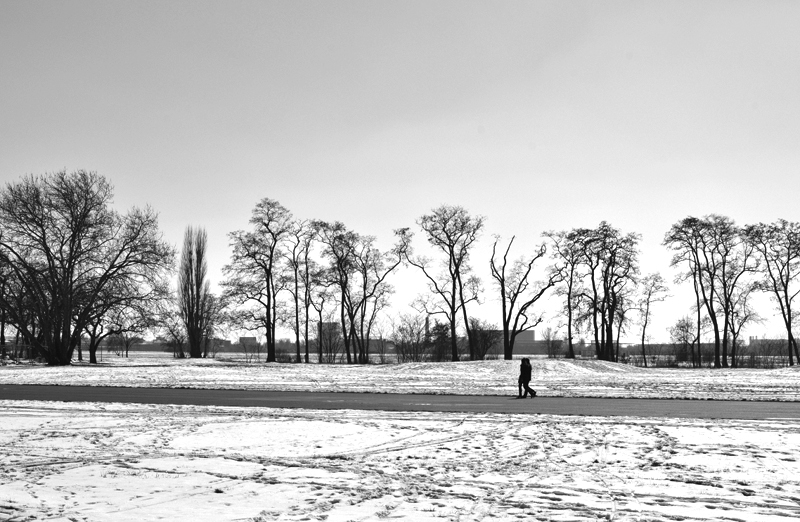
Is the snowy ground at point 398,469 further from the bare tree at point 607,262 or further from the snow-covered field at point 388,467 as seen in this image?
the bare tree at point 607,262

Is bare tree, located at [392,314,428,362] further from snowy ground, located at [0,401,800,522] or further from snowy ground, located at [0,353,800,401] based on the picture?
snowy ground, located at [0,401,800,522]

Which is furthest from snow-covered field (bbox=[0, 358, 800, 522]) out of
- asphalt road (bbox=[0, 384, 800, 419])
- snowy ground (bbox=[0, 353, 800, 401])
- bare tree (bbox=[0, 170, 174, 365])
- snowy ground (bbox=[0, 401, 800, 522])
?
bare tree (bbox=[0, 170, 174, 365])

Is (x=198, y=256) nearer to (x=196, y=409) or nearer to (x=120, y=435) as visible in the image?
(x=196, y=409)

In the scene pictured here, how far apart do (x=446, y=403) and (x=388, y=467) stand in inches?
417

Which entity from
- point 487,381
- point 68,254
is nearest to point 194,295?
point 68,254

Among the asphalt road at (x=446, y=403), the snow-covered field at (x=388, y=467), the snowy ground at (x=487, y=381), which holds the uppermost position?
the snow-covered field at (x=388, y=467)

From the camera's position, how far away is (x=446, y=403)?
20125 mm

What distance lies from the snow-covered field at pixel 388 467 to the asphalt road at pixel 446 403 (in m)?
1.77

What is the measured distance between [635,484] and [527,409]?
970 centimetres

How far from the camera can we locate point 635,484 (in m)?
8.47

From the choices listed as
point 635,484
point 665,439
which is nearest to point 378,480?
point 635,484

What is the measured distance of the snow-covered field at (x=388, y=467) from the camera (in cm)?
723

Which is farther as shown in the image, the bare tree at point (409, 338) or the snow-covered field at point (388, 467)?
the bare tree at point (409, 338)

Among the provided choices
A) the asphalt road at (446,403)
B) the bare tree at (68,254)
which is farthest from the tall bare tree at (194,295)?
the asphalt road at (446,403)
